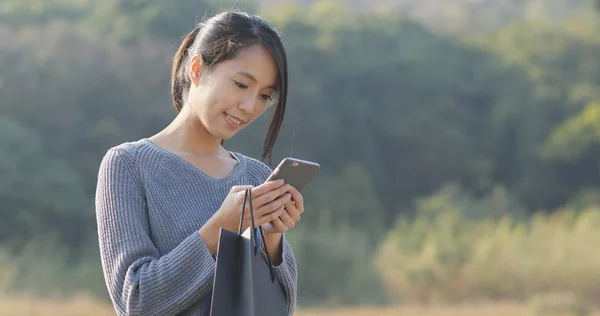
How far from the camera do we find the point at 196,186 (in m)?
1.57

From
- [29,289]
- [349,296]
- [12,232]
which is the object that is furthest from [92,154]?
[349,296]

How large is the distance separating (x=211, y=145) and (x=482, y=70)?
52.0 ft

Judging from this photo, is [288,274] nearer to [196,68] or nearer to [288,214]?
[288,214]

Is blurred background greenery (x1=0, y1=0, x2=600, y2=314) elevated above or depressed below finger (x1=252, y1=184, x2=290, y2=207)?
above

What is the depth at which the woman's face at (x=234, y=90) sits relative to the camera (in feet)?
5.01

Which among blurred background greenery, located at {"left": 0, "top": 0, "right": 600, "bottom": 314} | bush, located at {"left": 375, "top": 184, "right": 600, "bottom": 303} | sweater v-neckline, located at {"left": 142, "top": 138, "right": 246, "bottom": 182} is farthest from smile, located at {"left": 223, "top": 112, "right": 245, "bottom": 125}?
bush, located at {"left": 375, "top": 184, "right": 600, "bottom": 303}

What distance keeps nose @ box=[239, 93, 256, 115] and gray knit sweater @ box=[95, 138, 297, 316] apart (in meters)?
0.13

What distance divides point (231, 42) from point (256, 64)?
5 cm

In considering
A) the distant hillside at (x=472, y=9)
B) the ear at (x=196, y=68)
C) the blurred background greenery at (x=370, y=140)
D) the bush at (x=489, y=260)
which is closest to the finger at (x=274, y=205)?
the ear at (x=196, y=68)

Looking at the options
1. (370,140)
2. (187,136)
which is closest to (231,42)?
(187,136)

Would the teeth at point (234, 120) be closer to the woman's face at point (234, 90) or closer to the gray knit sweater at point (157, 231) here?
the woman's face at point (234, 90)

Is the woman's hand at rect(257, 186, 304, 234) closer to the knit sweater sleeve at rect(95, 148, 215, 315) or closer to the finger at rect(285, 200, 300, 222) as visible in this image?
the finger at rect(285, 200, 300, 222)

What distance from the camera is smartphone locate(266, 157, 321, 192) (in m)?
1.39

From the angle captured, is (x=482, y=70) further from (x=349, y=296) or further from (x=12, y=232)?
(x=12, y=232)
